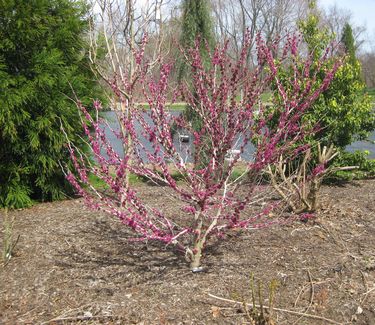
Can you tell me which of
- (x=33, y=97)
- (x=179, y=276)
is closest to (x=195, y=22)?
(x=33, y=97)

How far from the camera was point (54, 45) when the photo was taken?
565 centimetres

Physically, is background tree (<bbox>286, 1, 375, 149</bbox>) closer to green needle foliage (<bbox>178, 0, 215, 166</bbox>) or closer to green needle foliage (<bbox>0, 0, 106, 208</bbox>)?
green needle foliage (<bbox>178, 0, 215, 166</bbox>)

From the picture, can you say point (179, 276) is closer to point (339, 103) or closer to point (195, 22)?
point (339, 103)

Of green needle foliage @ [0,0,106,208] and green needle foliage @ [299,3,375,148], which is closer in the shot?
green needle foliage @ [0,0,106,208]

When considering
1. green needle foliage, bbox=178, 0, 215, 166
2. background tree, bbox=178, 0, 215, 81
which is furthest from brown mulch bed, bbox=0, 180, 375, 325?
background tree, bbox=178, 0, 215, 81

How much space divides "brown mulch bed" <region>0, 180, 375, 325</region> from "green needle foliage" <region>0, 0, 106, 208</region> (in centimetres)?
117

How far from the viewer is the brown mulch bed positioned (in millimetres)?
2688

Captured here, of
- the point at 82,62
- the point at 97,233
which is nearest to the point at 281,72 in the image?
the point at 82,62

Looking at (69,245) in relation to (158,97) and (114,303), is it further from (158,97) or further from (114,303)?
(158,97)

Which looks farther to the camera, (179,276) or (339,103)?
(339,103)

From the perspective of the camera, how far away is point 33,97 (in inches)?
205

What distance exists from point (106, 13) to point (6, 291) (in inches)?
121

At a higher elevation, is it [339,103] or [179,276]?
[339,103]

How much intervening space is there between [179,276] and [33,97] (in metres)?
3.26
